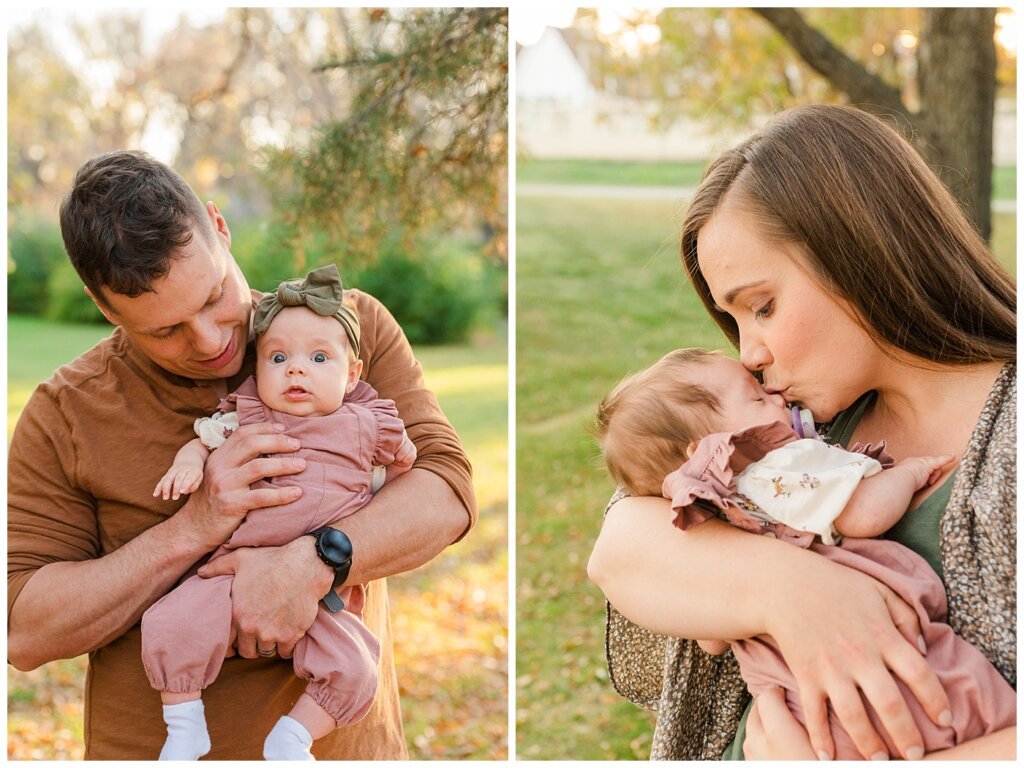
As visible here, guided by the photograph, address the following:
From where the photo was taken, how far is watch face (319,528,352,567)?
6.70 ft

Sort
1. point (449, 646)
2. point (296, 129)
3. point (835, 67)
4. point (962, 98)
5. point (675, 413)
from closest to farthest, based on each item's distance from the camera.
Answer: point (675, 413)
point (962, 98)
point (835, 67)
point (449, 646)
point (296, 129)

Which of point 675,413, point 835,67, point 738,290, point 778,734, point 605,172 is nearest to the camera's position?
point 778,734

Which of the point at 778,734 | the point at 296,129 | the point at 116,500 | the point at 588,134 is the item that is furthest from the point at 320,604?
the point at 588,134

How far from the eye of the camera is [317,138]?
3.46m

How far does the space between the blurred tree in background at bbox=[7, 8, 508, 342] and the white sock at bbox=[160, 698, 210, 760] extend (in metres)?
1.83

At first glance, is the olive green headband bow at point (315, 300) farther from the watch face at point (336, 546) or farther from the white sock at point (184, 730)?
the white sock at point (184, 730)

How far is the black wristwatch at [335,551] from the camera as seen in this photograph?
80.4 inches

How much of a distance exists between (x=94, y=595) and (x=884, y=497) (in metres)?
1.59

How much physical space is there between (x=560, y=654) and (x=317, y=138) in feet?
11.6

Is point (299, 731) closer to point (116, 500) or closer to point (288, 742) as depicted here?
point (288, 742)

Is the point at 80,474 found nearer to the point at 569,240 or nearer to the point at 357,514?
the point at 357,514

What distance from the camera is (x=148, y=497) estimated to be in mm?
2111

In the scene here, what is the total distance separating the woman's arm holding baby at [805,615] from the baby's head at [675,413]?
186 millimetres

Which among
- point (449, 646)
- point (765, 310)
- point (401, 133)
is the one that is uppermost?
point (401, 133)
